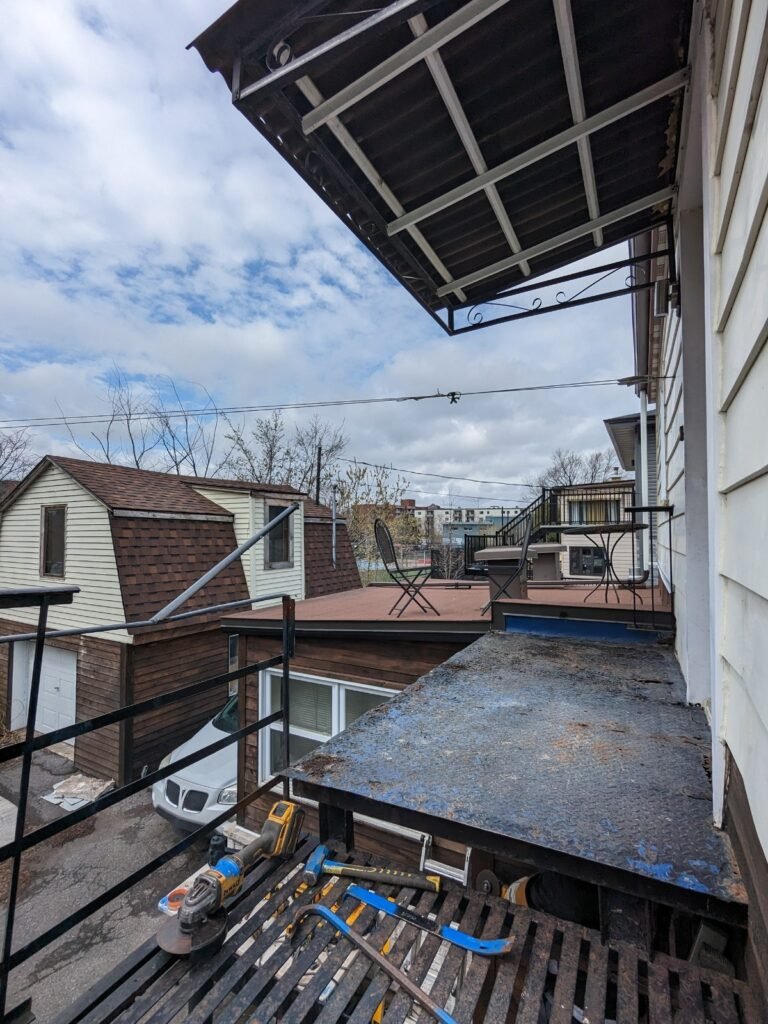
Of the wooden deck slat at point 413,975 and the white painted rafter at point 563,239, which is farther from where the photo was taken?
the white painted rafter at point 563,239

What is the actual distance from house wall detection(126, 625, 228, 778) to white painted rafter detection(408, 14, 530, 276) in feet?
25.9

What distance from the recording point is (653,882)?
986 millimetres

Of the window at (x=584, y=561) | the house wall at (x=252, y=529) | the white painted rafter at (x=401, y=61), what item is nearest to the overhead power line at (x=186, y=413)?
the house wall at (x=252, y=529)

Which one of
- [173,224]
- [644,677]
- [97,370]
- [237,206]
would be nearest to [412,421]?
[97,370]

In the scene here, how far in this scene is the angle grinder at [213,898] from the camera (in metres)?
1.09

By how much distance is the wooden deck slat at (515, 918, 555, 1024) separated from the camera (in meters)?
0.86

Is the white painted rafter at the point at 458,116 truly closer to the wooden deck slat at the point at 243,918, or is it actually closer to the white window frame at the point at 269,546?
the wooden deck slat at the point at 243,918

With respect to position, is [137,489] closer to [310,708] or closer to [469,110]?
[310,708]

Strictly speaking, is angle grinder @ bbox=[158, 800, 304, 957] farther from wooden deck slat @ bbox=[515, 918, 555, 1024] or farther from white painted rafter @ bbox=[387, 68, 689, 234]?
white painted rafter @ bbox=[387, 68, 689, 234]

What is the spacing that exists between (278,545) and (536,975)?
9154 millimetres

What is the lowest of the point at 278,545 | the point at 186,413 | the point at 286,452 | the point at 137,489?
the point at 278,545

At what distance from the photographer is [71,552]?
8.23m

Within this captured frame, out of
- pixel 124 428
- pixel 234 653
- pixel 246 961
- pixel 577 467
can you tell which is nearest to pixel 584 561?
pixel 234 653

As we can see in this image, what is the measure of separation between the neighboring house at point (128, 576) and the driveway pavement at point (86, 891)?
1057mm
